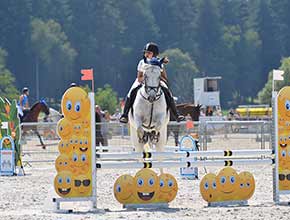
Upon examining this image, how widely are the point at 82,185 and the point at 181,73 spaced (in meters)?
79.1

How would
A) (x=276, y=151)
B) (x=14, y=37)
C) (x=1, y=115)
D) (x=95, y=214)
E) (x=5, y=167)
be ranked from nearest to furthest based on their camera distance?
1. (x=95, y=214)
2. (x=276, y=151)
3. (x=5, y=167)
4. (x=1, y=115)
5. (x=14, y=37)

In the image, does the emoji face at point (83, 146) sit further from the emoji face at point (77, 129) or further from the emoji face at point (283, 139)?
the emoji face at point (283, 139)

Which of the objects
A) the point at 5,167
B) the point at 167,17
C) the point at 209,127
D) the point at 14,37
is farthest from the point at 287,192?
the point at 167,17

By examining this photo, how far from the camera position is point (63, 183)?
41.5 ft

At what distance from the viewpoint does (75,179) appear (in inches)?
499

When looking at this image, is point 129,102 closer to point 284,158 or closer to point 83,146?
point 83,146

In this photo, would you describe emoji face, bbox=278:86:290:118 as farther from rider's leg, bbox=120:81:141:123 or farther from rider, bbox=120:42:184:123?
rider's leg, bbox=120:81:141:123

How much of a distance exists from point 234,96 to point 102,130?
81.7 metres

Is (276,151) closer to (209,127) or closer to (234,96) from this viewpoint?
(209,127)

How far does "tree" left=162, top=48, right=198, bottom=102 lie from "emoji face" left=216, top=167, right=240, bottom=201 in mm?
70875

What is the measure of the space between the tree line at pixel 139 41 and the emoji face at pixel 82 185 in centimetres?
7328

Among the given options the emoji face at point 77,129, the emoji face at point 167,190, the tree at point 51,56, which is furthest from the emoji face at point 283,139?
the tree at point 51,56

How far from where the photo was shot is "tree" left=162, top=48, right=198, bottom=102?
8699 centimetres

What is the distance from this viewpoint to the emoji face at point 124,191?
42.0 feet
